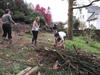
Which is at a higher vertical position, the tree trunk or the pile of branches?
the tree trunk

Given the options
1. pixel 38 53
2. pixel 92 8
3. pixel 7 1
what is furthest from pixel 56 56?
pixel 92 8

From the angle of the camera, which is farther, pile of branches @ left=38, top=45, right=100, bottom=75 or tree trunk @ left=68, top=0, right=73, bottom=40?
tree trunk @ left=68, top=0, right=73, bottom=40

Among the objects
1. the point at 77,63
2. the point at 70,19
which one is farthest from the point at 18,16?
the point at 77,63

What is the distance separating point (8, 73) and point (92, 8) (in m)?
34.1

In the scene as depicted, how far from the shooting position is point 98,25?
2495cm

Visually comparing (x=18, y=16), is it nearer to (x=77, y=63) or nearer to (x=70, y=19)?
(x=70, y=19)

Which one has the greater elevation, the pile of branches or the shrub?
the shrub

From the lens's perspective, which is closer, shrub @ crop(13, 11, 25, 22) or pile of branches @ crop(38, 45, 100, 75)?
pile of branches @ crop(38, 45, 100, 75)

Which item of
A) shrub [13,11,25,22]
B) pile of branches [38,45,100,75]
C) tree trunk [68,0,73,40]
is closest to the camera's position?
pile of branches [38,45,100,75]

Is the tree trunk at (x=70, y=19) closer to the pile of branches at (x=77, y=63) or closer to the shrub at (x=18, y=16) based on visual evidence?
the pile of branches at (x=77, y=63)

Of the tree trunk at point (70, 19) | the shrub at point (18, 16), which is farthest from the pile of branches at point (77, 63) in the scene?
the shrub at point (18, 16)

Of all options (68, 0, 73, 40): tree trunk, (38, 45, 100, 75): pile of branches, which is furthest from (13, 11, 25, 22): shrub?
(38, 45, 100, 75): pile of branches

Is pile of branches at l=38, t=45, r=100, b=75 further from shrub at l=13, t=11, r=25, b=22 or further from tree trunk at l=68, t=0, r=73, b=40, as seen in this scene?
shrub at l=13, t=11, r=25, b=22

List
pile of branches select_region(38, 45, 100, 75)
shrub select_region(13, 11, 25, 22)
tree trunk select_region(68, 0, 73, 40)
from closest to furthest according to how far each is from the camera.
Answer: pile of branches select_region(38, 45, 100, 75), tree trunk select_region(68, 0, 73, 40), shrub select_region(13, 11, 25, 22)
